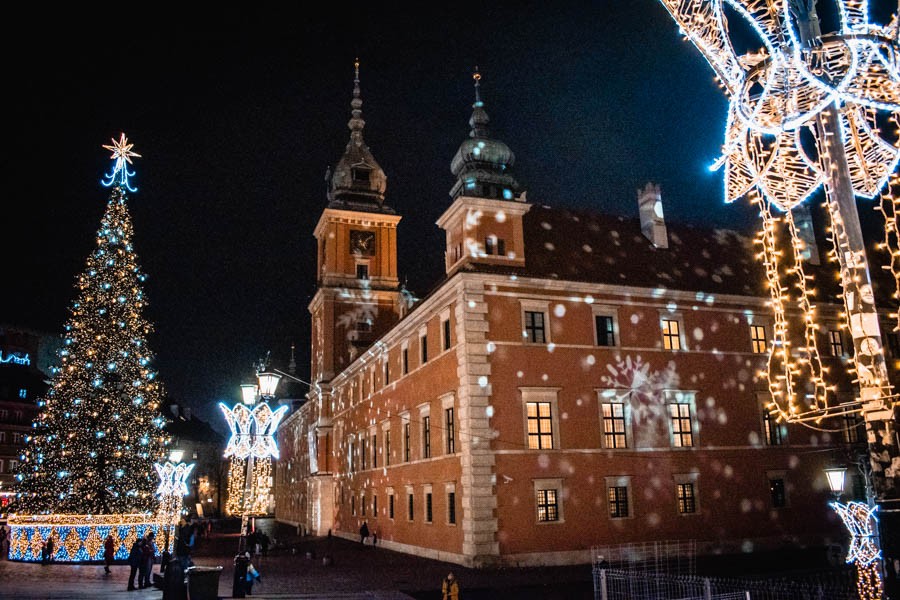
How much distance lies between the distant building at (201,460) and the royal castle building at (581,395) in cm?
6530

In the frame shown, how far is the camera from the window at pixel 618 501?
24578mm

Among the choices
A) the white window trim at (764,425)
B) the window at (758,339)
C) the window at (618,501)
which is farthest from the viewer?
the window at (758,339)

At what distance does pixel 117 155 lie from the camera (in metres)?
28.5

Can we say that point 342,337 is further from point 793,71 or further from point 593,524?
point 793,71

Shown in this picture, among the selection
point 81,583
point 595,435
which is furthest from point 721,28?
point 81,583

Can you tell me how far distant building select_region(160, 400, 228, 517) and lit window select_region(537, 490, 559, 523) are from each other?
73405 millimetres

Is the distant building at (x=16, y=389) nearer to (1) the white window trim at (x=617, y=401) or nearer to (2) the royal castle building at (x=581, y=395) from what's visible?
(2) the royal castle building at (x=581, y=395)

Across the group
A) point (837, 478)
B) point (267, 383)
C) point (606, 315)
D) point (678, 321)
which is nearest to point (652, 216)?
point (678, 321)

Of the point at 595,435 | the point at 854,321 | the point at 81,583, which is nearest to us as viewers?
the point at 854,321

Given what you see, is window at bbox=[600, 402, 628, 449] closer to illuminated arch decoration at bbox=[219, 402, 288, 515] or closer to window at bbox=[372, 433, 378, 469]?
illuminated arch decoration at bbox=[219, 402, 288, 515]

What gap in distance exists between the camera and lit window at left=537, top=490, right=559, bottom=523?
23.7m

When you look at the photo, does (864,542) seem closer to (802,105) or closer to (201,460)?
(802,105)

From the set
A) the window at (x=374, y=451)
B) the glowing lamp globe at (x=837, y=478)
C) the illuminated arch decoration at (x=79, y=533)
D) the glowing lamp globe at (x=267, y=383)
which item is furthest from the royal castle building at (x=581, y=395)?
the glowing lamp globe at (x=837, y=478)

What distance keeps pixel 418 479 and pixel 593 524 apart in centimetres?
787
